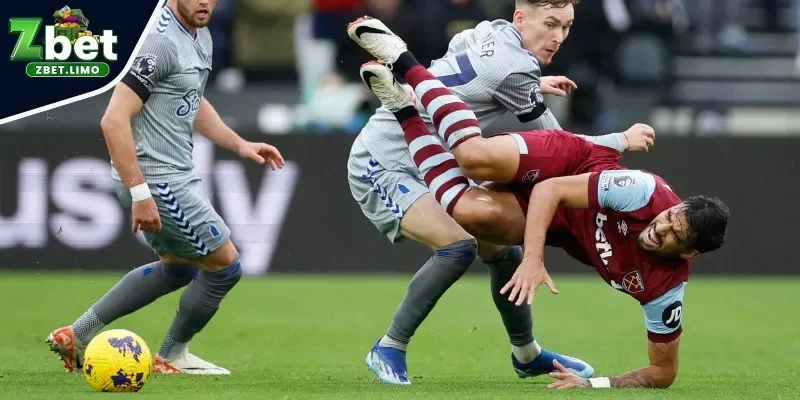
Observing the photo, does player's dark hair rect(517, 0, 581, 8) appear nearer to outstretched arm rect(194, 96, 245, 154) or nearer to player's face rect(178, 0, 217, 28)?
player's face rect(178, 0, 217, 28)

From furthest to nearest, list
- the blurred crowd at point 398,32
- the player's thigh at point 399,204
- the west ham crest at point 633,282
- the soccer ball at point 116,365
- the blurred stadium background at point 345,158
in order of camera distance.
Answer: the blurred crowd at point 398,32
the blurred stadium background at point 345,158
the player's thigh at point 399,204
the west ham crest at point 633,282
the soccer ball at point 116,365

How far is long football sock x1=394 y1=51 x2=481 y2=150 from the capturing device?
7.21m

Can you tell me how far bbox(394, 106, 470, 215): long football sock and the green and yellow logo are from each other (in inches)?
92.1

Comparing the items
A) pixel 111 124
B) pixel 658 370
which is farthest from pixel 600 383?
pixel 111 124

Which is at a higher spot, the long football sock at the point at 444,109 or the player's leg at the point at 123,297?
the long football sock at the point at 444,109

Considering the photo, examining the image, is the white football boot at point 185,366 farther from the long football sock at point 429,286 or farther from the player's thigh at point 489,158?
the player's thigh at point 489,158

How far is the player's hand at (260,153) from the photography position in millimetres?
8258

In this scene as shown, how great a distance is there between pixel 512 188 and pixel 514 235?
1.01ft

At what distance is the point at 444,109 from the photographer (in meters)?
7.25

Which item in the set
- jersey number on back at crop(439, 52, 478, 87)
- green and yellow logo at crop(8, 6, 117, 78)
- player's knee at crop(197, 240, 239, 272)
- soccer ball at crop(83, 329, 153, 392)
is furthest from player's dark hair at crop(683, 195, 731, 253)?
green and yellow logo at crop(8, 6, 117, 78)

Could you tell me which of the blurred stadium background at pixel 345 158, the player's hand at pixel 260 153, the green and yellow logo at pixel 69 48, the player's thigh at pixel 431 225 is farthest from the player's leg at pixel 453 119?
the blurred stadium background at pixel 345 158

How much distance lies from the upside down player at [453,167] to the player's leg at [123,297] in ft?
3.79

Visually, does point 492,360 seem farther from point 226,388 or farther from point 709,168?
point 709,168

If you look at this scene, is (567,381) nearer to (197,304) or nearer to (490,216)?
(490,216)
